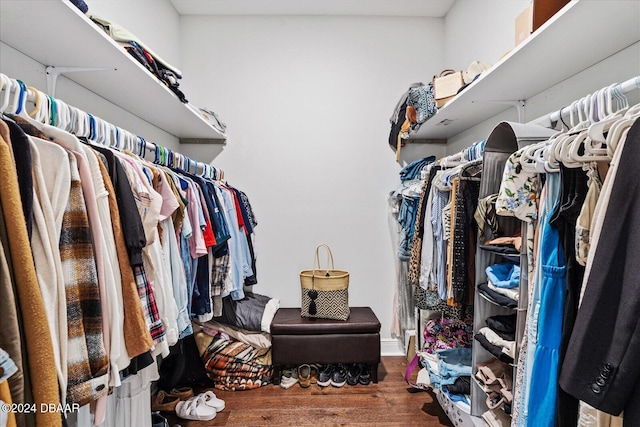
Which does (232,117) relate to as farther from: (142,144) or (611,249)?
(611,249)

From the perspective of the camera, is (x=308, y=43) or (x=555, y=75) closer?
(x=555, y=75)

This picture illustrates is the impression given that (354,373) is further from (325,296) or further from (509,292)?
(509,292)

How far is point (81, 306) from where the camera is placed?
842 millimetres

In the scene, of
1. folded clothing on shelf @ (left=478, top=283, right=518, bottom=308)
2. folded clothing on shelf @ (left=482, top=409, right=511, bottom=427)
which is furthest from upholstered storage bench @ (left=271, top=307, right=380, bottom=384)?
folded clothing on shelf @ (left=478, top=283, right=518, bottom=308)

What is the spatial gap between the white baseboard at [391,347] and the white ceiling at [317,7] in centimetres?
271

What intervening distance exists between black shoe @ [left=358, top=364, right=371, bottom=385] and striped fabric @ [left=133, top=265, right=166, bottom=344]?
5.32 ft

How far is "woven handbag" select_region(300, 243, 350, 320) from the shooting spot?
242 cm

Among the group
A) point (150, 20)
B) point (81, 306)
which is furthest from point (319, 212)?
point (81, 306)

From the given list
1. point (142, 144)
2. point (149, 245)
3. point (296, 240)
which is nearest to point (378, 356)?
point (296, 240)

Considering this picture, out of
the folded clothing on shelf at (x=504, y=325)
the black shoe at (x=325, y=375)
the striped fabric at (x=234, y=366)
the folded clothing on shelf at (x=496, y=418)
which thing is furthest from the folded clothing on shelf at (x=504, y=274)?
the striped fabric at (x=234, y=366)

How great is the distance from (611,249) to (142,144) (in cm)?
164

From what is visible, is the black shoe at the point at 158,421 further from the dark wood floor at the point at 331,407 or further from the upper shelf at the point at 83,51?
the upper shelf at the point at 83,51

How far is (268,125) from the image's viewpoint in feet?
9.53

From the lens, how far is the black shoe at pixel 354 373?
7.73 feet
